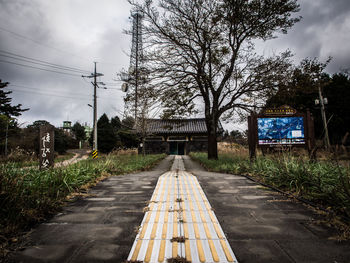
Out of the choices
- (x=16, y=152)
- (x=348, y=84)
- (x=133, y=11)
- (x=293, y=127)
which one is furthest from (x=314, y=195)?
(x=348, y=84)

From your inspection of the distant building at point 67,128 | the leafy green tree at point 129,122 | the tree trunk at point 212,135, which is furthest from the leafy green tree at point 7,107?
the tree trunk at point 212,135

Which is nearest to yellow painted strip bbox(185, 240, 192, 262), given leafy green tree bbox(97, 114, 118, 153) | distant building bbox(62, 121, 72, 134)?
leafy green tree bbox(97, 114, 118, 153)

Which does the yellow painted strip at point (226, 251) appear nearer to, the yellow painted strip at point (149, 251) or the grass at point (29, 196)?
the yellow painted strip at point (149, 251)

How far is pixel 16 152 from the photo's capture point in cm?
413

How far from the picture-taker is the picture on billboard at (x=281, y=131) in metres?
6.96

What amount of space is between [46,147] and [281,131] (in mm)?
8175

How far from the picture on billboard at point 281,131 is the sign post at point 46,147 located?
7166 mm

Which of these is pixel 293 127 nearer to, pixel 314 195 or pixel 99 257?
pixel 314 195

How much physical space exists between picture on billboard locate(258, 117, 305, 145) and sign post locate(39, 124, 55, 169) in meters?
7.17

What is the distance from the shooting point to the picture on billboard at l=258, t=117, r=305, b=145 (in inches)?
274

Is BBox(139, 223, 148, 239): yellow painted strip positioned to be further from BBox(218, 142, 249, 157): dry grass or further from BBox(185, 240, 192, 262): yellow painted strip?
BBox(218, 142, 249, 157): dry grass

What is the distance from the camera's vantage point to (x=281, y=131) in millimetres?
7070

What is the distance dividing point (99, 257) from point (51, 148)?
4785 millimetres

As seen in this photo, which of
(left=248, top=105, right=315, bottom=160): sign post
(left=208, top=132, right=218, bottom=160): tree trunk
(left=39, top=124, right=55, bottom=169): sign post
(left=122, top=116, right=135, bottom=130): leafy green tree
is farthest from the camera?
(left=122, top=116, right=135, bottom=130): leafy green tree
